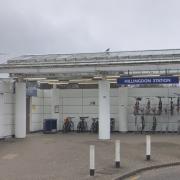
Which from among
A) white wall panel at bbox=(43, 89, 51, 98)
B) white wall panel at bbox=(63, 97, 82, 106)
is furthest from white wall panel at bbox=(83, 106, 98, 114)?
white wall panel at bbox=(43, 89, 51, 98)

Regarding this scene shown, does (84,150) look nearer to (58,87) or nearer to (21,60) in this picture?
(21,60)

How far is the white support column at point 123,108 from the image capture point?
3369 centimetres

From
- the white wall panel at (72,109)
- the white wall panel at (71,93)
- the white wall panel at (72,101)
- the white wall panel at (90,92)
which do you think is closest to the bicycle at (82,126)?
the white wall panel at (72,109)

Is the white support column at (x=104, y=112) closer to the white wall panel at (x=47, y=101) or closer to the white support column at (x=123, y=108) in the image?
the white support column at (x=123, y=108)

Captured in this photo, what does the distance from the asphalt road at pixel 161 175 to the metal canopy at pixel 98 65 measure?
9119 millimetres

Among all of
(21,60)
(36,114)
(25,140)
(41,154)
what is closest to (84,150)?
(41,154)

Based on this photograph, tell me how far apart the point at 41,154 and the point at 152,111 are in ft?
46.8

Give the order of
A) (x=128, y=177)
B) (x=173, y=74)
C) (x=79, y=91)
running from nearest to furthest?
(x=128, y=177), (x=173, y=74), (x=79, y=91)

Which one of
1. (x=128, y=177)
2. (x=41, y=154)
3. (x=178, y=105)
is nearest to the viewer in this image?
(x=128, y=177)

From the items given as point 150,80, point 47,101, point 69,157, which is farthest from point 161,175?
point 47,101

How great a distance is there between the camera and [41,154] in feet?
69.9

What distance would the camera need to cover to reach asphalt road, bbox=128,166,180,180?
1589 cm

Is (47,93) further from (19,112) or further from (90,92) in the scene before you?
(19,112)

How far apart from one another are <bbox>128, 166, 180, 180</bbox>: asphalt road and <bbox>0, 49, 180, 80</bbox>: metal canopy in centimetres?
912
